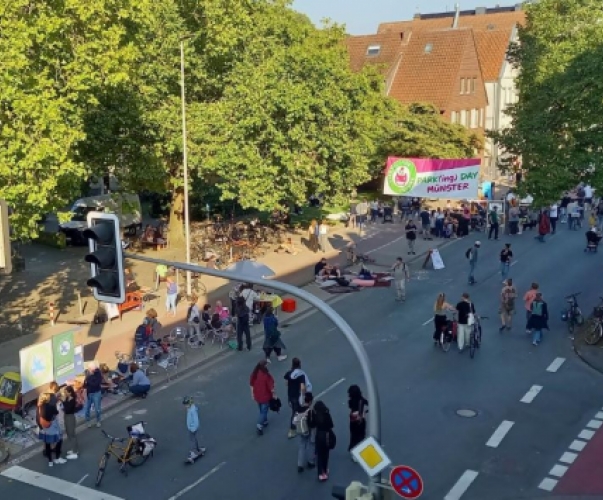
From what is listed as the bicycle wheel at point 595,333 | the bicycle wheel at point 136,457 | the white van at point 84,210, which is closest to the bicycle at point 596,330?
the bicycle wheel at point 595,333

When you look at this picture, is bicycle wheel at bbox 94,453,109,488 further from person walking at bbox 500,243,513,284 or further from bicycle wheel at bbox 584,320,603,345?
person walking at bbox 500,243,513,284

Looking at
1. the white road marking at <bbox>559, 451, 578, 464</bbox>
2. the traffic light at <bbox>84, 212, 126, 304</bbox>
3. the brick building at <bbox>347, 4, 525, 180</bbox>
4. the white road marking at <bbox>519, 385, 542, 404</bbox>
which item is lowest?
the white road marking at <bbox>559, 451, 578, 464</bbox>

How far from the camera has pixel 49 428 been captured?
14.2 m

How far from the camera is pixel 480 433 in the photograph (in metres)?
15.6

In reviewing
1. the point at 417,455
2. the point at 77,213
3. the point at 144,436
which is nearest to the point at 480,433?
the point at 417,455

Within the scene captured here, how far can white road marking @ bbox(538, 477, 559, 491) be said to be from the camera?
1339cm

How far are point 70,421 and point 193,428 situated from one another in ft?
8.02

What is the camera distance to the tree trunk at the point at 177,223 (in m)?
34.4

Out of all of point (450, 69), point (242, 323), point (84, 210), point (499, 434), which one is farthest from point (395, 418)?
point (450, 69)

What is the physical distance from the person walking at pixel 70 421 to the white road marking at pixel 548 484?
8331 mm

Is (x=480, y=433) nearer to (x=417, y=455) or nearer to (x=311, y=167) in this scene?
(x=417, y=455)

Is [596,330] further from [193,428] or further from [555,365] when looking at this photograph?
[193,428]

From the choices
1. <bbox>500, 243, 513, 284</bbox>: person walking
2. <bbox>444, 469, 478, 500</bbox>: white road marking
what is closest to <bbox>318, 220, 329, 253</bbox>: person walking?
<bbox>500, 243, 513, 284</bbox>: person walking

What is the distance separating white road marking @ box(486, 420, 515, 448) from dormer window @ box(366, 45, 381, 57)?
49.6m
